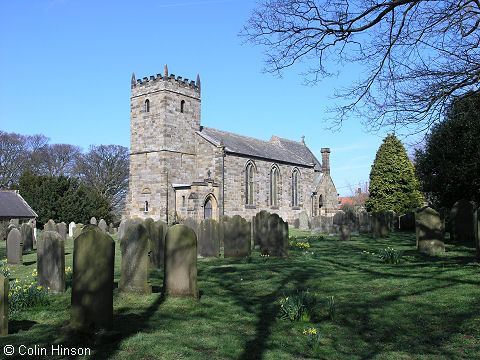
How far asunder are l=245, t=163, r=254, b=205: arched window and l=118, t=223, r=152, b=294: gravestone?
89.8ft

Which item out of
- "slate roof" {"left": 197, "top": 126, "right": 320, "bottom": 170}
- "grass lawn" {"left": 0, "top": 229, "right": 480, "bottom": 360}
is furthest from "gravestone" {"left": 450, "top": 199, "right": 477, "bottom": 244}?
"slate roof" {"left": 197, "top": 126, "right": 320, "bottom": 170}

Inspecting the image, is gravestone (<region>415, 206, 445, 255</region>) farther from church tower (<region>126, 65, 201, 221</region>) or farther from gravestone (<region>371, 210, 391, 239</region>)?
church tower (<region>126, 65, 201, 221</region>)

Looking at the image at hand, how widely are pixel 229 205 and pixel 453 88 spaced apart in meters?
24.2

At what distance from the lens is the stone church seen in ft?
102

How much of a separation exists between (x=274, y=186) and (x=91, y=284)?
3378 cm

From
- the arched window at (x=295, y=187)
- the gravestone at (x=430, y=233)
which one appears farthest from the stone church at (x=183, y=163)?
the gravestone at (x=430, y=233)

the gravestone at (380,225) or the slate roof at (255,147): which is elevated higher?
the slate roof at (255,147)

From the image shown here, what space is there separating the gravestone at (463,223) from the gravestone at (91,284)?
12.0 meters

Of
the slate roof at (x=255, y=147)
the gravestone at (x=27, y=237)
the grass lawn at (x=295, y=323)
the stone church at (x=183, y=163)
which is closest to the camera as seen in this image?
the grass lawn at (x=295, y=323)

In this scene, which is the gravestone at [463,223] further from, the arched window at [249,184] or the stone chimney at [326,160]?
the stone chimney at [326,160]

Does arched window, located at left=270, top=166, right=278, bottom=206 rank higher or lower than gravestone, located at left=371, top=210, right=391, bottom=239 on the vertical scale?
higher

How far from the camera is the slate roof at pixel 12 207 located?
24.0 m

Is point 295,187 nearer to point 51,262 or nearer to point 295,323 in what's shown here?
point 51,262

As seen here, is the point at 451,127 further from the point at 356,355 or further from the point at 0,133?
the point at 0,133
